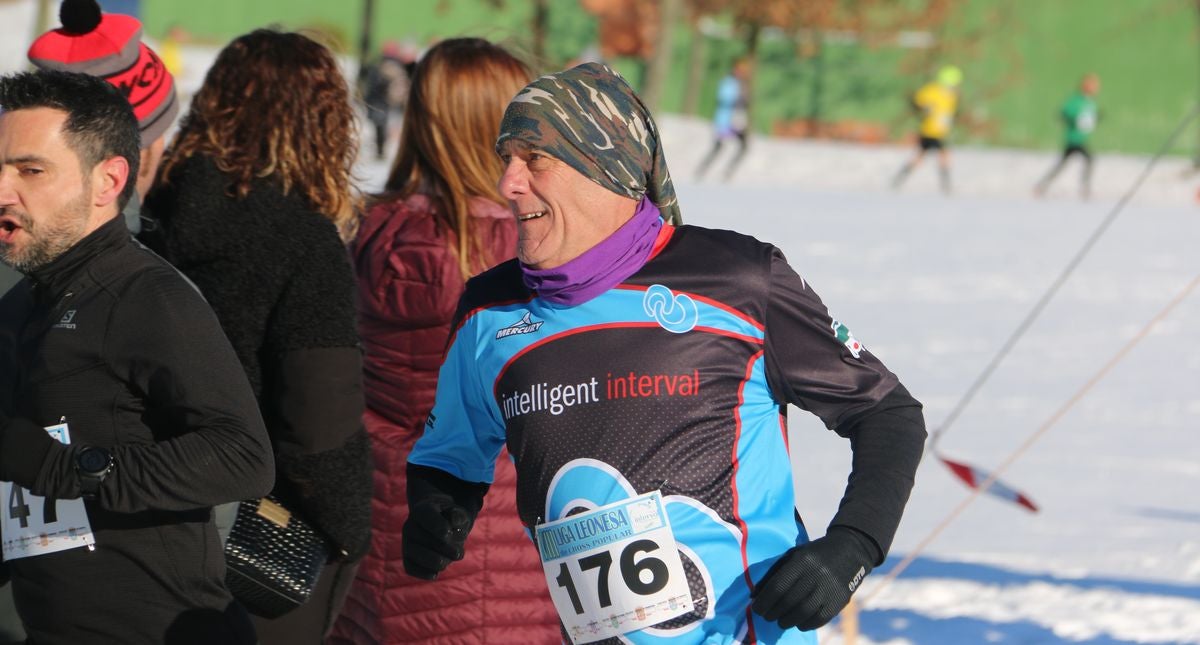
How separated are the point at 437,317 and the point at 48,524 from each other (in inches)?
46.5

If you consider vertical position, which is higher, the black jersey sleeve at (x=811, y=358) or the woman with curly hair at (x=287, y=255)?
the black jersey sleeve at (x=811, y=358)

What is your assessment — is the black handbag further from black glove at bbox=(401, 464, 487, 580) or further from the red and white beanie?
the red and white beanie

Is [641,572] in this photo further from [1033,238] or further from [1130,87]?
[1130,87]

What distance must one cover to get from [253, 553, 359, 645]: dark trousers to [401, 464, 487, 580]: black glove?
77cm

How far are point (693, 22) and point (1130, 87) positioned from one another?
9827 millimetres

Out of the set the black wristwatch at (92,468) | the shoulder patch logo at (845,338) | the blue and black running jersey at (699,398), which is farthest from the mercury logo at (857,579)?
the black wristwatch at (92,468)

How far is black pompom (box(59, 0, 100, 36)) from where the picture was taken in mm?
3389

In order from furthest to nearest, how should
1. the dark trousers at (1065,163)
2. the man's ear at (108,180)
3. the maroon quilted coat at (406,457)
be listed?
the dark trousers at (1065,163) < the maroon quilted coat at (406,457) < the man's ear at (108,180)

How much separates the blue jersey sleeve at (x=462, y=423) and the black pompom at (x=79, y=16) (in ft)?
4.24

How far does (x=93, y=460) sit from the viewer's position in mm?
2410

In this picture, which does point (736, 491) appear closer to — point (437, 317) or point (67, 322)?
point (67, 322)

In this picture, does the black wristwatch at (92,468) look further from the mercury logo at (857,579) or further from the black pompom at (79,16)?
the black pompom at (79,16)

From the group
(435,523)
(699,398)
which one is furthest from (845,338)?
(435,523)

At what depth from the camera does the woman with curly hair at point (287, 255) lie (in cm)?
319
